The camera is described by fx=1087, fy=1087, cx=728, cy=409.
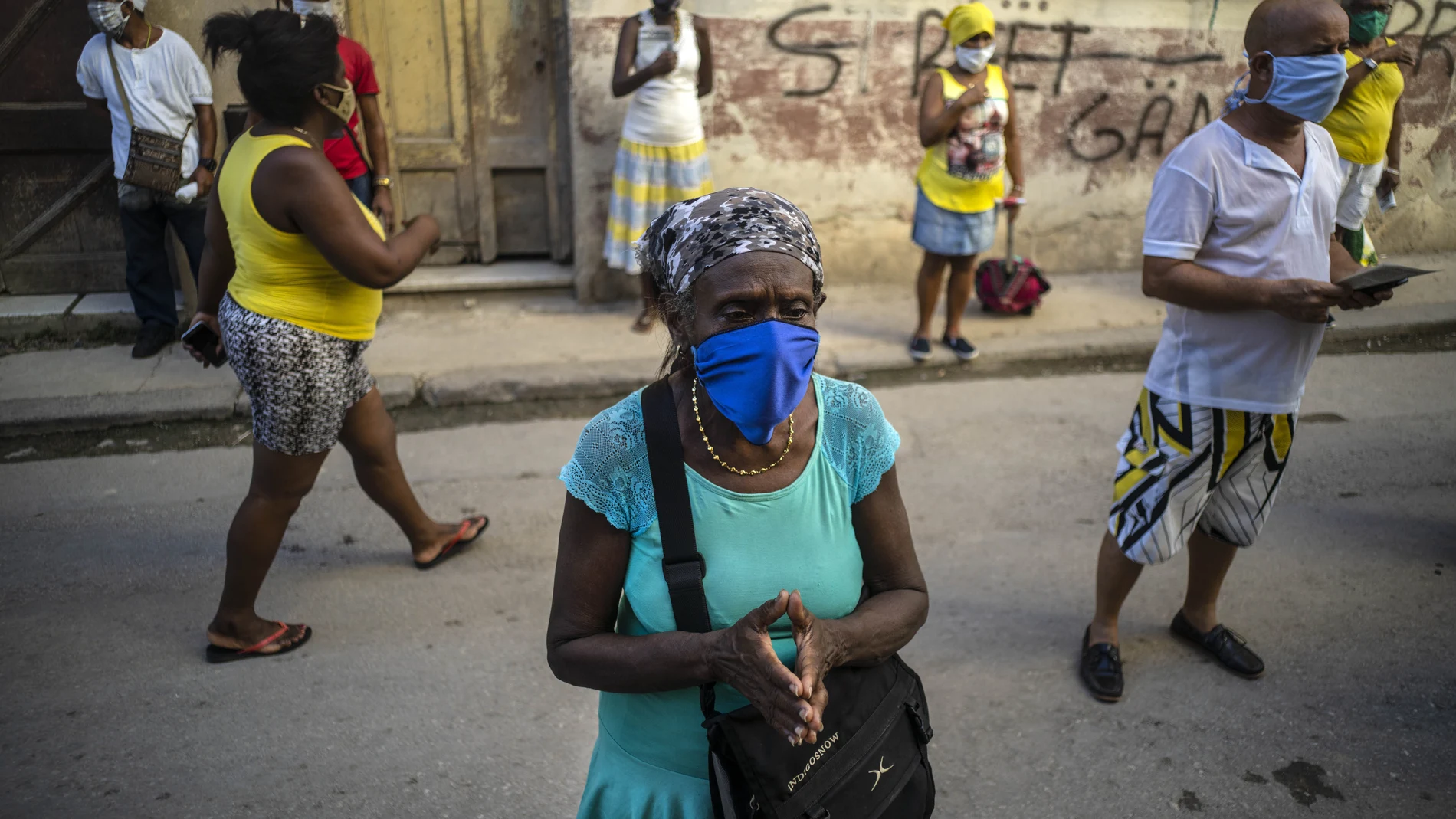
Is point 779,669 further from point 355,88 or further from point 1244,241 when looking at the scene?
point 355,88

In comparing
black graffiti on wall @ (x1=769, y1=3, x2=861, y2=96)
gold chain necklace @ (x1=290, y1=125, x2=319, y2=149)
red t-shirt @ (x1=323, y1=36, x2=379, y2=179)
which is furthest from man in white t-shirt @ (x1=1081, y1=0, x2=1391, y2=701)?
red t-shirt @ (x1=323, y1=36, x2=379, y2=179)

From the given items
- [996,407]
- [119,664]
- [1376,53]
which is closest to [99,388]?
[119,664]

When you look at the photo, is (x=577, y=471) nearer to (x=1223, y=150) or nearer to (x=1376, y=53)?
(x=1223, y=150)

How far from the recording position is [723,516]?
1.76 meters

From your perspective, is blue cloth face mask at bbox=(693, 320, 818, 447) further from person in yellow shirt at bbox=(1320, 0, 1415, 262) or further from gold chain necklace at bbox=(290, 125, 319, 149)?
person in yellow shirt at bbox=(1320, 0, 1415, 262)

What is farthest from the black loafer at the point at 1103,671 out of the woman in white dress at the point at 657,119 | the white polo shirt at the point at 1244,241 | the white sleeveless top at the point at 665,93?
the white sleeveless top at the point at 665,93

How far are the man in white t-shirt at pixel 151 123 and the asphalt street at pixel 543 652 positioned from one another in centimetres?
149

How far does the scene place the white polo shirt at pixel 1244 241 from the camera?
9.64 ft

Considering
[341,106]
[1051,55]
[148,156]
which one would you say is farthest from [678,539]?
[1051,55]

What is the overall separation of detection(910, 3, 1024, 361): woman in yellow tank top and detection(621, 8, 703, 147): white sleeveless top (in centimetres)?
138

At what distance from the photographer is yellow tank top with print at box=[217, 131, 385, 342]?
314cm

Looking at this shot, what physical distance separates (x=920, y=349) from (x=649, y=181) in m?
1.88

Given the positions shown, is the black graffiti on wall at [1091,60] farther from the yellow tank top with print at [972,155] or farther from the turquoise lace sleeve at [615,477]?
the turquoise lace sleeve at [615,477]

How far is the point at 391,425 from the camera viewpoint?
3791 millimetres
